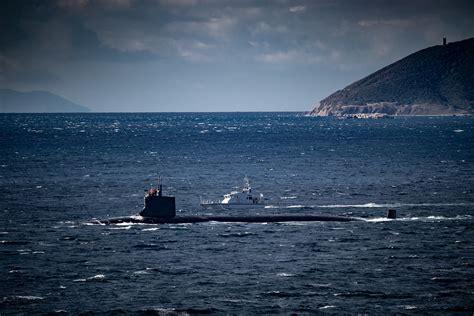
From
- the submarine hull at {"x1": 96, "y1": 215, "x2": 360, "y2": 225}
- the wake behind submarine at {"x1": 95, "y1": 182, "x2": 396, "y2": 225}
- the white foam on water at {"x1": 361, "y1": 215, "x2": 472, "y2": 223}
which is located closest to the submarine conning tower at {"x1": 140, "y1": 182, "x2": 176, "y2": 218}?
the wake behind submarine at {"x1": 95, "y1": 182, "x2": 396, "y2": 225}

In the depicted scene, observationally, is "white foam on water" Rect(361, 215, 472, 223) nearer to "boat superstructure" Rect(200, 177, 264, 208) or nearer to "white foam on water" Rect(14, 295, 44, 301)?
"boat superstructure" Rect(200, 177, 264, 208)

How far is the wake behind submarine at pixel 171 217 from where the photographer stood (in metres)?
85.4

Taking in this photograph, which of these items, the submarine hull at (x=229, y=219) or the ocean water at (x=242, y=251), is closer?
the ocean water at (x=242, y=251)

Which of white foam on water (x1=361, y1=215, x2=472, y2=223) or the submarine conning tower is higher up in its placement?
the submarine conning tower

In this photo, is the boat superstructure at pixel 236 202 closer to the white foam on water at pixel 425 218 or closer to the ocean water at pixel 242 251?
the ocean water at pixel 242 251

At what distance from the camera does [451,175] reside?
137375 mm

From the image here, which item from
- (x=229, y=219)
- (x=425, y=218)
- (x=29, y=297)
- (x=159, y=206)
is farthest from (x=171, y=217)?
(x=29, y=297)

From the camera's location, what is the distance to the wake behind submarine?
85.4 m

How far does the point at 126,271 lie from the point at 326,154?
134 meters

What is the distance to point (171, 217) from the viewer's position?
8656 centimetres

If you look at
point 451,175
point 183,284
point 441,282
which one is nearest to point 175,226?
point 183,284

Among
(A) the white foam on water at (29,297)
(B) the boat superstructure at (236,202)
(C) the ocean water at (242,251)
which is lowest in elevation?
(A) the white foam on water at (29,297)

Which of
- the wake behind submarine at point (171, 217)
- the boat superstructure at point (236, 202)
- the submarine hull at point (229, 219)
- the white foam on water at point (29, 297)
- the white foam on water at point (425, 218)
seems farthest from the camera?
the boat superstructure at point (236, 202)

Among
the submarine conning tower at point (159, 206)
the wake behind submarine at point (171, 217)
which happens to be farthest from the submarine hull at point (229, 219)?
the submarine conning tower at point (159, 206)
